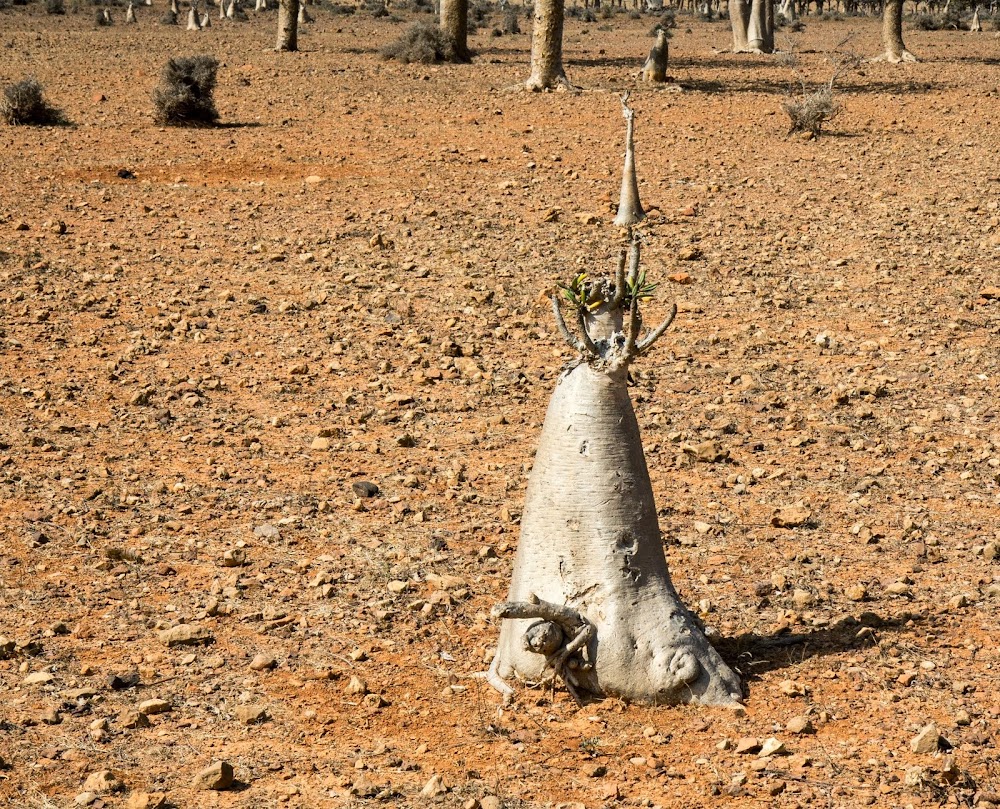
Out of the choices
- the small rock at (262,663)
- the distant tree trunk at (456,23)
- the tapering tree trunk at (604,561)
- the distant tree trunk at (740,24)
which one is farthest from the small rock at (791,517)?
the distant tree trunk at (740,24)

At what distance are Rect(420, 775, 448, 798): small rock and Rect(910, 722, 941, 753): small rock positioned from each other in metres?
1.54

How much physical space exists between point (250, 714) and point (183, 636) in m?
0.70

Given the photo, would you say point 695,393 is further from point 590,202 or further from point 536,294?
point 590,202

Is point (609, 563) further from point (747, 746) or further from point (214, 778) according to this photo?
point (214, 778)

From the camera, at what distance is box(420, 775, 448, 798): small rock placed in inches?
161

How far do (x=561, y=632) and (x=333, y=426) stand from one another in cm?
334

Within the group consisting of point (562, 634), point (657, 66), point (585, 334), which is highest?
point (657, 66)

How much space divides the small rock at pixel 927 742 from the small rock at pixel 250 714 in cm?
221

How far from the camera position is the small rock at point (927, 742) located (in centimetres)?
425

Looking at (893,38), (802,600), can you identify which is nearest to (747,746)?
(802,600)

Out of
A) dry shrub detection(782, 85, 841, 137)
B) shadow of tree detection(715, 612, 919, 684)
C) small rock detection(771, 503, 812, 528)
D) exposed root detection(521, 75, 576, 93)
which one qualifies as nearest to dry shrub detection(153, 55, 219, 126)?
exposed root detection(521, 75, 576, 93)

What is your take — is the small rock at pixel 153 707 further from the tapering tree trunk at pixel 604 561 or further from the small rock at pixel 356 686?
the tapering tree trunk at pixel 604 561

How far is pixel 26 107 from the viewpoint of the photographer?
15648mm

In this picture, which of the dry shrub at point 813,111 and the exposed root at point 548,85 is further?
the exposed root at point 548,85
